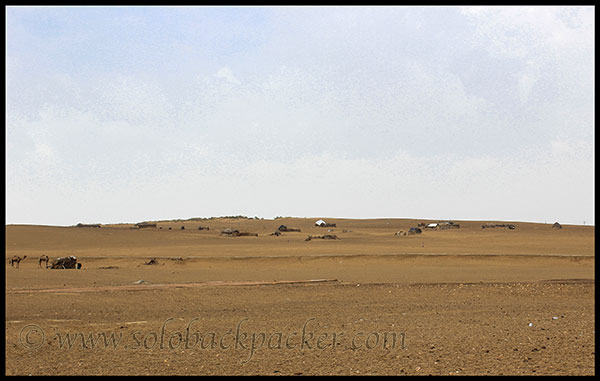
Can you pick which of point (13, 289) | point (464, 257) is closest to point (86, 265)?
point (13, 289)

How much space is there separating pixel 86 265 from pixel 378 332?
24.2m

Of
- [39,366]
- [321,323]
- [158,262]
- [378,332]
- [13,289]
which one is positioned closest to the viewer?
[39,366]

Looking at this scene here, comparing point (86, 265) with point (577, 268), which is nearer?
point (577, 268)

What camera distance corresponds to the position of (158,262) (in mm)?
31859

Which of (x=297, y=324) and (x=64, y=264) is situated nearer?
(x=297, y=324)

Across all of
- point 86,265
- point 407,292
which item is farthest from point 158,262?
point 407,292

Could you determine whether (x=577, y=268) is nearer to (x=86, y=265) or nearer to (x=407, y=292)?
(x=407, y=292)

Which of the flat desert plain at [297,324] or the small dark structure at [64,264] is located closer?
the flat desert plain at [297,324]

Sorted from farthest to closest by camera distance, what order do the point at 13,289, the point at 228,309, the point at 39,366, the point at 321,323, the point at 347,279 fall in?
the point at 347,279, the point at 13,289, the point at 228,309, the point at 321,323, the point at 39,366

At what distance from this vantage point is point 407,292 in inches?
688

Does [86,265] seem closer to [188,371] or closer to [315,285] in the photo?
[315,285]

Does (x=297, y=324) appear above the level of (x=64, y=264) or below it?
above

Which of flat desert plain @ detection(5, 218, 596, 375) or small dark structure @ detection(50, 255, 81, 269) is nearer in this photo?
flat desert plain @ detection(5, 218, 596, 375)

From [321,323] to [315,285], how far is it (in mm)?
6755
